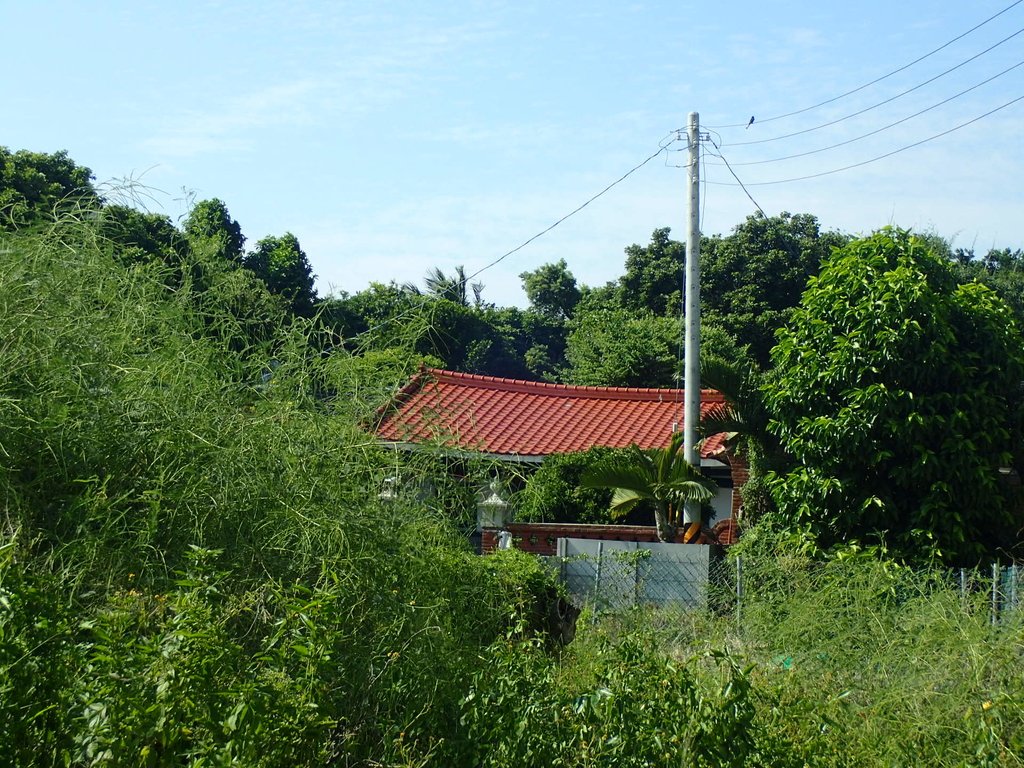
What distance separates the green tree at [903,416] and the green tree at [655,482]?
1.38m

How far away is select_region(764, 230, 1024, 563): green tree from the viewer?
9641 mm

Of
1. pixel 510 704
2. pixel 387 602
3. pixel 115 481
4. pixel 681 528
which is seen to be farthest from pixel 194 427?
pixel 681 528

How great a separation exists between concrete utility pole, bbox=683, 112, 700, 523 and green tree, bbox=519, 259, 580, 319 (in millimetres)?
28973

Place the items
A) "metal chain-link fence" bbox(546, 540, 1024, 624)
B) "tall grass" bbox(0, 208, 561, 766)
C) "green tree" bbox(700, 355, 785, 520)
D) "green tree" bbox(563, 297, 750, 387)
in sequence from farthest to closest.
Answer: "green tree" bbox(563, 297, 750, 387)
"green tree" bbox(700, 355, 785, 520)
"metal chain-link fence" bbox(546, 540, 1024, 624)
"tall grass" bbox(0, 208, 561, 766)

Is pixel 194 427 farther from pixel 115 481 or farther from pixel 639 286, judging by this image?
pixel 639 286

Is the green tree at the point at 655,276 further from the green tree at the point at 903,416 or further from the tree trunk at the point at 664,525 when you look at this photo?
the green tree at the point at 903,416

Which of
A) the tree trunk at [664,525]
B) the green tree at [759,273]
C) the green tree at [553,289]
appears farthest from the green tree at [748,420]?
the green tree at [553,289]

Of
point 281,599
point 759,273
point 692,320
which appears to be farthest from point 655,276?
point 281,599

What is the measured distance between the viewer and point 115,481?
3533 millimetres

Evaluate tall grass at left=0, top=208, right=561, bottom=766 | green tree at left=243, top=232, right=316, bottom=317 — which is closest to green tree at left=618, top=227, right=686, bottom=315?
green tree at left=243, top=232, right=316, bottom=317

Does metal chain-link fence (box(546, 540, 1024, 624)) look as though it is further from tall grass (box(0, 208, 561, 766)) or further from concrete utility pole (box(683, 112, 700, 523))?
tall grass (box(0, 208, 561, 766))

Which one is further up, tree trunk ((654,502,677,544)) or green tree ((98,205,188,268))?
green tree ((98,205,188,268))

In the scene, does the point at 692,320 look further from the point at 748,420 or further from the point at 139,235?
the point at 139,235

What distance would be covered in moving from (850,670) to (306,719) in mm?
3265
